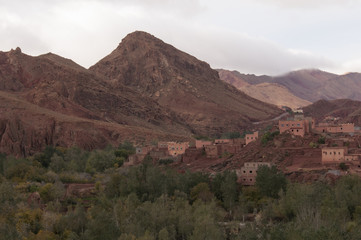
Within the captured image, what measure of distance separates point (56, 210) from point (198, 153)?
24457 millimetres

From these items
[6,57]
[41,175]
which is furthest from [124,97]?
[41,175]

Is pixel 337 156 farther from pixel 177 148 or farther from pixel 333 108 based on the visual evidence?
pixel 333 108

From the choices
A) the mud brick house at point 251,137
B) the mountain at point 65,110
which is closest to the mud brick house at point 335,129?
the mud brick house at point 251,137

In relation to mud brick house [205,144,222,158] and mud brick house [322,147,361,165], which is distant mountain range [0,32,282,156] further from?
mud brick house [322,147,361,165]

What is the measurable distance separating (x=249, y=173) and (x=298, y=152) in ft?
21.3

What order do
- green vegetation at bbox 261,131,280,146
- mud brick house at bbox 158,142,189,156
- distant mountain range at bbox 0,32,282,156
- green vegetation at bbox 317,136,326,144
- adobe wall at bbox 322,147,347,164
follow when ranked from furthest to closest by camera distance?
1. distant mountain range at bbox 0,32,282,156
2. mud brick house at bbox 158,142,189,156
3. green vegetation at bbox 261,131,280,146
4. green vegetation at bbox 317,136,326,144
5. adobe wall at bbox 322,147,347,164

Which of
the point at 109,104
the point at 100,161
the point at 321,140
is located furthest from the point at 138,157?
the point at 109,104

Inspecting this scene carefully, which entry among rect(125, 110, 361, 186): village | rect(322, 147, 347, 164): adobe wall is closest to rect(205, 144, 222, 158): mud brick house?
rect(125, 110, 361, 186): village

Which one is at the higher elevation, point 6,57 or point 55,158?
point 6,57

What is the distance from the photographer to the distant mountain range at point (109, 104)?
118 metres

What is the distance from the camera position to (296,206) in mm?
52562

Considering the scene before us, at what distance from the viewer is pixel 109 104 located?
152 m

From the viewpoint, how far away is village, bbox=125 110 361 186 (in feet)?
208

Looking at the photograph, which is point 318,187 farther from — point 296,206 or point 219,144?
point 219,144
